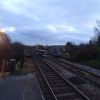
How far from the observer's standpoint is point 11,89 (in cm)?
1511

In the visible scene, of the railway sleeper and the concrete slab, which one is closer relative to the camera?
the railway sleeper

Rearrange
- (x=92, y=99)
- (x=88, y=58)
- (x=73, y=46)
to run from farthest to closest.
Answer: (x=73, y=46), (x=88, y=58), (x=92, y=99)

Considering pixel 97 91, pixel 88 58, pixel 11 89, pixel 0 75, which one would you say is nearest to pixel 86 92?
pixel 97 91

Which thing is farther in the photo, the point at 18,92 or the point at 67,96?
the point at 18,92

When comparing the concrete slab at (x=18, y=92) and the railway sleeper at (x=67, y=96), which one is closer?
the railway sleeper at (x=67, y=96)

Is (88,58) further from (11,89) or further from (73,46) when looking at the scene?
(11,89)

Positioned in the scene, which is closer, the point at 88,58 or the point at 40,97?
the point at 40,97

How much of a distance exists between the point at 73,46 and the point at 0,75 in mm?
36955

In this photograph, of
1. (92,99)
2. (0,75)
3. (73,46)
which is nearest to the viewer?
(92,99)

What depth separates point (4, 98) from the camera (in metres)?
12.7

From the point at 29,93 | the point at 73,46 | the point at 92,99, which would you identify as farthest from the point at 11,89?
the point at 73,46

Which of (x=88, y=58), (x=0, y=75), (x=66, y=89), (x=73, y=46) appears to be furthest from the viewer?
(x=73, y=46)

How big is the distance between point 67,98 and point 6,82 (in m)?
6.33

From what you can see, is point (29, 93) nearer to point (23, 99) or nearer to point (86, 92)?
point (23, 99)
